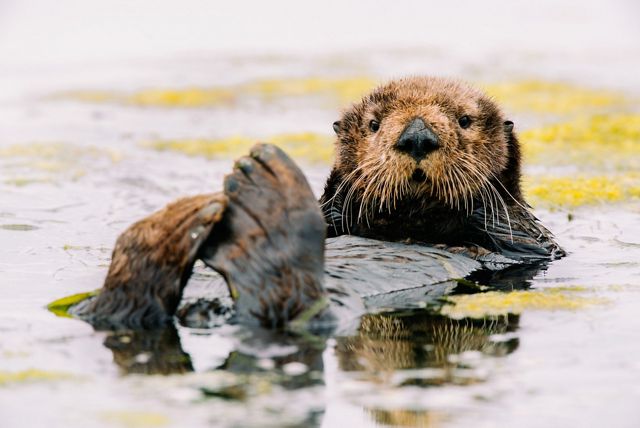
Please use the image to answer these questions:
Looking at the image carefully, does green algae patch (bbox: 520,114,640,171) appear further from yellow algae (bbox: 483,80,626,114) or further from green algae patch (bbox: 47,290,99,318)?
green algae patch (bbox: 47,290,99,318)

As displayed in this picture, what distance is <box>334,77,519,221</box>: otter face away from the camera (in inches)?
209

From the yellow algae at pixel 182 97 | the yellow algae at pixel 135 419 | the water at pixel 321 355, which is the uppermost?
the yellow algae at pixel 182 97

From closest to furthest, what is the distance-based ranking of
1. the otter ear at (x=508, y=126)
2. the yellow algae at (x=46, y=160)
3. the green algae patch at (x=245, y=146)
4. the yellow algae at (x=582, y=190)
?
the otter ear at (x=508, y=126) → the yellow algae at (x=582, y=190) → the yellow algae at (x=46, y=160) → the green algae patch at (x=245, y=146)

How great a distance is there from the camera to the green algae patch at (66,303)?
476 centimetres

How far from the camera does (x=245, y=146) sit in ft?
37.6

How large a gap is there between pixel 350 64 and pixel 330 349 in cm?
1444

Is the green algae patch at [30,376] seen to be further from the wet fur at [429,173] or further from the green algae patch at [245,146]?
the green algae patch at [245,146]

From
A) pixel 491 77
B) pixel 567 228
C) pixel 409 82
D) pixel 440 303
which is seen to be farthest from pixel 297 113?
pixel 440 303

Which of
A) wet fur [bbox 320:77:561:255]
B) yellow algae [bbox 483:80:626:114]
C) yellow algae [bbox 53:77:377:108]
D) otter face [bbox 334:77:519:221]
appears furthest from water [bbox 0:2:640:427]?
yellow algae [bbox 53:77:377:108]

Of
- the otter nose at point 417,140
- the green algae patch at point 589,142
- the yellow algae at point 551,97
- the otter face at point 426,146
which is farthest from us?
the yellow algae at point 551,97

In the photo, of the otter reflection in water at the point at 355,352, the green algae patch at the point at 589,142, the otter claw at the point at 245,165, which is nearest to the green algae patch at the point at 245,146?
the green algae patch at the point at 589,142

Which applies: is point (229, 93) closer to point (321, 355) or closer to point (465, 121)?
point (465, 121)

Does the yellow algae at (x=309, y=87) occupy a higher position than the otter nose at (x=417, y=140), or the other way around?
the yellow algae at (x=309, y=87)

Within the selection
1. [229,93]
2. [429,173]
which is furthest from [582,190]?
[229,93]
